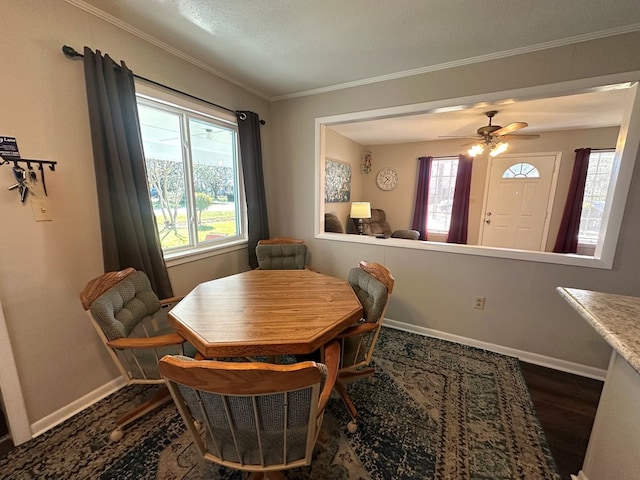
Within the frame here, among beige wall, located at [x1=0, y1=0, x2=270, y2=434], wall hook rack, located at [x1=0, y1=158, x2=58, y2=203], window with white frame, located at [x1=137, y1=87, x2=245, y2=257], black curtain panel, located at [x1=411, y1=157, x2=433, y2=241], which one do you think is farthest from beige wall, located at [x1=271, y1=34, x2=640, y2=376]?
black curtain panel, located at [x1=411, y1=157, x2=433, y2=241]

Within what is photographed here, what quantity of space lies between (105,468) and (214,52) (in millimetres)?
2805

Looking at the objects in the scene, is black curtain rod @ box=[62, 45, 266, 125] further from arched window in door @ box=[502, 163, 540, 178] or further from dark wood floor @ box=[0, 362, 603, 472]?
arched window in door @ box=[502, 163, 540, 178]

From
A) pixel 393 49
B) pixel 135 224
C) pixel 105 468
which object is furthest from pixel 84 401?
pixel 393 49

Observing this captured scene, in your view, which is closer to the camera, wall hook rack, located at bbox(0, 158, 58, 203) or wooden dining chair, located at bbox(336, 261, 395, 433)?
wall hook rack, located at bbox(0, 158, 58, 203)

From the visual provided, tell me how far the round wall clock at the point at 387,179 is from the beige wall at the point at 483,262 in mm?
3194

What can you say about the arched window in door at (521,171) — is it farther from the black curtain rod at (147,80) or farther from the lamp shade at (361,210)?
the black curtain rod at (147,80)

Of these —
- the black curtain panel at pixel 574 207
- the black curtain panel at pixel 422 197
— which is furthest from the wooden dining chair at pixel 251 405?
the black curtain panel at pixel 574 207

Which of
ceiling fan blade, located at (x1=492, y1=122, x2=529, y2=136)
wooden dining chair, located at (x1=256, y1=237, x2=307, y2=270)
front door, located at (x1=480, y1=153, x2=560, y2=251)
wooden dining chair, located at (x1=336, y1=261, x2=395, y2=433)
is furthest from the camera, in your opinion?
front door, located at (x1=480, y1=153, x2=560, y2=251)

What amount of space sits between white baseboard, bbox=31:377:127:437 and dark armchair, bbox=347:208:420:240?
13.1 feet

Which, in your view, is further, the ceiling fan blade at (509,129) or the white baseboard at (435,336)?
the ceiling fan blade at (509,129)

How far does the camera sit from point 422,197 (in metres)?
5.45

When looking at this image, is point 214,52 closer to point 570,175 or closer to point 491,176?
point 491,176

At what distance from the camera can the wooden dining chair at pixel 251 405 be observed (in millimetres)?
750

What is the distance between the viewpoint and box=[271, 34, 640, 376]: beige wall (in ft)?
6.22
